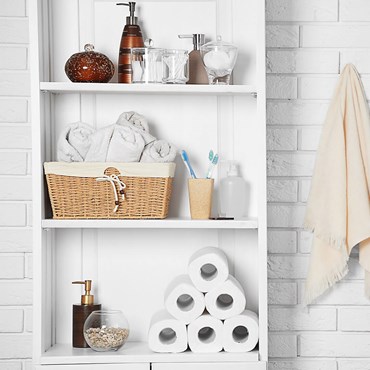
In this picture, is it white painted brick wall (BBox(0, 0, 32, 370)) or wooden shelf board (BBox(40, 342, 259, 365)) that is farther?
white painted brick wall (BBox(0, 0, 32, 370))

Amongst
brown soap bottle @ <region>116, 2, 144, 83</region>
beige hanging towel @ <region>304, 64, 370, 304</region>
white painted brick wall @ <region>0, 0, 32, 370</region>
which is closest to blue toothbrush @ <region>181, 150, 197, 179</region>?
brown soap bottle @ <region>116, 2, 144, 83</region>

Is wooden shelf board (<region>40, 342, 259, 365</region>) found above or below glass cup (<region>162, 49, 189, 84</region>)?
below

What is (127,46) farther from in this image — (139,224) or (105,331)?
(105,331)

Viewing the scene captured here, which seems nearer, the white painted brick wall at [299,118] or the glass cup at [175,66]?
the glass cup at [175,66]


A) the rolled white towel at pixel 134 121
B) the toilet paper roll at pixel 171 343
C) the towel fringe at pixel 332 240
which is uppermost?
the rolled white towel at pixel 134 121

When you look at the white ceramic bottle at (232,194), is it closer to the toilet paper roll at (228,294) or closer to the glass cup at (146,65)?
the toilet paper roll at (228,294)

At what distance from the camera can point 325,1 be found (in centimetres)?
234

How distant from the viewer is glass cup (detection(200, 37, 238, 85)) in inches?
83.3

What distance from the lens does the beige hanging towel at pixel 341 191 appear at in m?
2.21

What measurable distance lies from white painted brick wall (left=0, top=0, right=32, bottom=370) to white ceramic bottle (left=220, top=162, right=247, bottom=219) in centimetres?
60

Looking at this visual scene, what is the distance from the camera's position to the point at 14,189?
7.61ft

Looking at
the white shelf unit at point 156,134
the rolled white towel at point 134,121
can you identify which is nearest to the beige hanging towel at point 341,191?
the white shelf unit at point 156,134

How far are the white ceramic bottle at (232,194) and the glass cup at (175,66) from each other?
0.30 meters

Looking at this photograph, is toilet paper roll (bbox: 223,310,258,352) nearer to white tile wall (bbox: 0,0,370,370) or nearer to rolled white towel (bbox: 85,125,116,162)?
white tile wall (bbox: 0,0,370,370)
